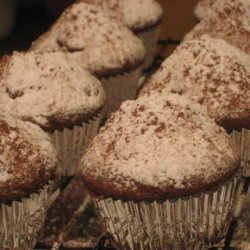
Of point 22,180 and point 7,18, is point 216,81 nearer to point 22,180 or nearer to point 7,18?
point 22,180

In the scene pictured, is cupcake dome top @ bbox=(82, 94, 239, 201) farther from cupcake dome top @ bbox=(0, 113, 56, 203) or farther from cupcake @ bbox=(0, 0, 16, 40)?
cupcake @ bbox=(0, 0, 16, 40)

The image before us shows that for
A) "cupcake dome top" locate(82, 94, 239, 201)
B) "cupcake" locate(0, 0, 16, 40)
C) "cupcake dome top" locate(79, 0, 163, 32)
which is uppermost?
"cupcake dome top" locate(82, 94, 239, 201)

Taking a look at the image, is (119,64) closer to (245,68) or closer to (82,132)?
(82,132)

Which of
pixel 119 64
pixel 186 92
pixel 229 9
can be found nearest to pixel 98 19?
pixel 119 64

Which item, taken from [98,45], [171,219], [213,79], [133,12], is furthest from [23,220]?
[133,12]

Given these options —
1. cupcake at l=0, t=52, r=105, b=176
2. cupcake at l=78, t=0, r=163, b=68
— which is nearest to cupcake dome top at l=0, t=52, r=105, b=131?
cupcake at l=0, t=52, r=105, b=176

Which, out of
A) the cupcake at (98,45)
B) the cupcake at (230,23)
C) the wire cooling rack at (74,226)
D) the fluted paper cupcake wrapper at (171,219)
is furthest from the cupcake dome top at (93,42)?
the fluted paper cupcake wrapper at (171,219)

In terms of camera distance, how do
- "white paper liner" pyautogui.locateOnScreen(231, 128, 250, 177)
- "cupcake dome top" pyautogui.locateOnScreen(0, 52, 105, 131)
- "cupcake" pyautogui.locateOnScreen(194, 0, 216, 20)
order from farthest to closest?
"cupcake" pyautogui.locateOnScreen(194, 0, 216, 20)
"cupcake dome top" pyautogui.locateOnScreen(0, 52, 105, 131)
"white paper liner" pyautogui.locateOnScreen(231, 128, 250, 177)
